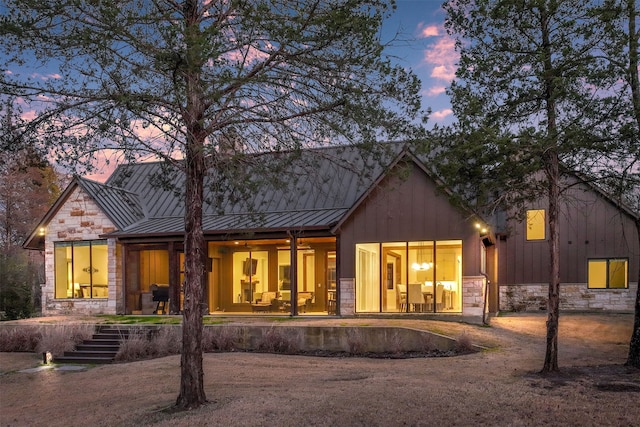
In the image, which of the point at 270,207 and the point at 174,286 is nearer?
the point at 174,286

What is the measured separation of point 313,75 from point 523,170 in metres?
4.46

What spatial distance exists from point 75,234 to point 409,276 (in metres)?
12.9

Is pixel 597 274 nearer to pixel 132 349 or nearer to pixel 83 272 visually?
pixel 132 349

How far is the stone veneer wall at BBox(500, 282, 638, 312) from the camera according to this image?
21.7 metres

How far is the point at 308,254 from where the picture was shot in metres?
21.4

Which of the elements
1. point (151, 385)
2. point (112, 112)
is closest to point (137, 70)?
point (112, 112)

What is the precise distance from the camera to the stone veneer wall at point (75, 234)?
22312 mm

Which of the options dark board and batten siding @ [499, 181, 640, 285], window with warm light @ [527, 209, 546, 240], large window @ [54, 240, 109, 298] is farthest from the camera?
window with warm light @ [527, 209, 546, 240]

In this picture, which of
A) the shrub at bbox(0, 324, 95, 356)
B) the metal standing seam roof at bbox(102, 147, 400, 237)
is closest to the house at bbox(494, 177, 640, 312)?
the metal standing seam roof at bbox(102, 147, 400, 237)

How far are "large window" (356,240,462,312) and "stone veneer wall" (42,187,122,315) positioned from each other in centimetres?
943

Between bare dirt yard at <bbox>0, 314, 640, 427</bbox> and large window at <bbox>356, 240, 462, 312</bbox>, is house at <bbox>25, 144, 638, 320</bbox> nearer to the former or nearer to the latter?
large window at <bbox>356, 240, 462, 312</bbox>

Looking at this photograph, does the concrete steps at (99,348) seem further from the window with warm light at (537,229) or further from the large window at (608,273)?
the large window at (608,273)

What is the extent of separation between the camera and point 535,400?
8.53m

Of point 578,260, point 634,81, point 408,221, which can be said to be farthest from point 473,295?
point 634,81
